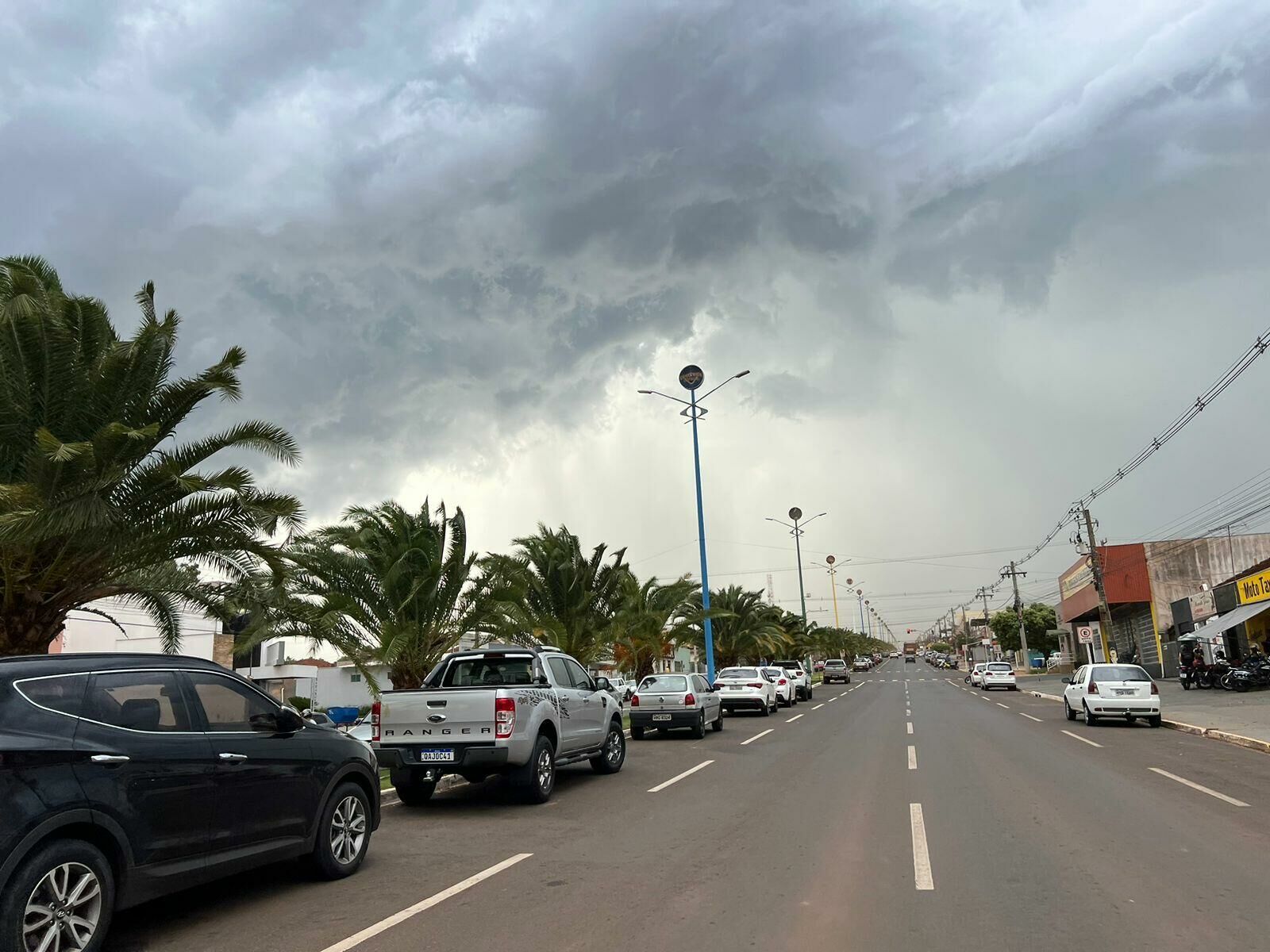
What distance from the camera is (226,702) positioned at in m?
6.39

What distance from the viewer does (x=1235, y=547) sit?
4875 cm

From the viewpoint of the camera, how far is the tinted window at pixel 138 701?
5.38m

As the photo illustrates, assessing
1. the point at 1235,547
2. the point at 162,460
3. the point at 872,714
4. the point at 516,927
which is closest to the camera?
the point at 516,927

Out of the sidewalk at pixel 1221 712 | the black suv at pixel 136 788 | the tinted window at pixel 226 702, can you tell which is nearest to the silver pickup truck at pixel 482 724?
the black suv at pixel 136 788

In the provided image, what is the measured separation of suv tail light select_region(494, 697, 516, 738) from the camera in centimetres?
1039

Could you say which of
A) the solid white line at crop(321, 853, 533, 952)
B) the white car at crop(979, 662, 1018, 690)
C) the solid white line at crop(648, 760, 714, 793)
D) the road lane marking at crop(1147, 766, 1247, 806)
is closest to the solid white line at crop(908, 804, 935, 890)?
the solid white line at crop(321, 853, 533, 952)

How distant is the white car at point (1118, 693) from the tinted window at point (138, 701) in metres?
22.0

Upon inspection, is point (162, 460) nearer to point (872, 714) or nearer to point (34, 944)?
point (34, 944)

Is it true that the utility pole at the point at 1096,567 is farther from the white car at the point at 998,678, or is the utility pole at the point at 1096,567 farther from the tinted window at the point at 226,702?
the tinted window at the point at 226,702

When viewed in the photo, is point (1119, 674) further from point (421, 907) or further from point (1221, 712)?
point (421, 907)

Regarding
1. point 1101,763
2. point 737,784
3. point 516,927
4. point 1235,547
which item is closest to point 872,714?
point 1101,763

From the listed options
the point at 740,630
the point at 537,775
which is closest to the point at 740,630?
the point at 740,630

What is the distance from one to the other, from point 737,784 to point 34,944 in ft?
30.3

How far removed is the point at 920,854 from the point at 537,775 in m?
4.98
